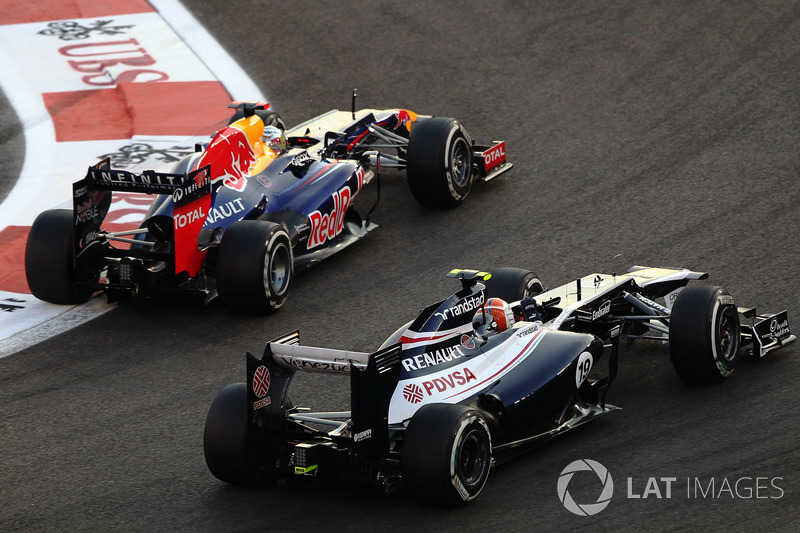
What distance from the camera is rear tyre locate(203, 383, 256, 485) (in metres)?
7.85

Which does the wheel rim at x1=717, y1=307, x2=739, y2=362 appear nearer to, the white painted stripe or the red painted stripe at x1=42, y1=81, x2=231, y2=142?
the red painted stripe at x1=42, y1=81, x2=231, y2=142

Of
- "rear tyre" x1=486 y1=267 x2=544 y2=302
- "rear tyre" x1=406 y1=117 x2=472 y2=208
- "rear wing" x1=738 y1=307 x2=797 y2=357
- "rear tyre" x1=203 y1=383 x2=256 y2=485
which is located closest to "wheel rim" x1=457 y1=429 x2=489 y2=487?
"rear tyre" x1=203 y1=383 x2=256 y2=485

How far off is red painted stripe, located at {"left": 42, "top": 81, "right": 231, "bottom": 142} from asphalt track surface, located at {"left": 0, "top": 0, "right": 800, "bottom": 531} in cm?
84

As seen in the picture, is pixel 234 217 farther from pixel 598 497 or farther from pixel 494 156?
pixel 598 497

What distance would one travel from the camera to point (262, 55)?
19.0 m

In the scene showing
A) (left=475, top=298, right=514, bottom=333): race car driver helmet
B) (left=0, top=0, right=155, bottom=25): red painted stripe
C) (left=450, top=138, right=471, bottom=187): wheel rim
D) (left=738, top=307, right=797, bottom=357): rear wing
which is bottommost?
(left=738, top=307, right=797, bottom=357): rear wing

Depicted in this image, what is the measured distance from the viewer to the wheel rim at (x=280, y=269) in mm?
11375

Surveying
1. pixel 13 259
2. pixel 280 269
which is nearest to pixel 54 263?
pixel 13 259

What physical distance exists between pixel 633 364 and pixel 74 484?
14.9 ft

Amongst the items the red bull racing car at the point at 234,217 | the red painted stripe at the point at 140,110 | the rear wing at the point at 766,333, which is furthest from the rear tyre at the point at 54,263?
the rear wing at the point at 766,333

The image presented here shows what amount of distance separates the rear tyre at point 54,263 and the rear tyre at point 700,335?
5674 mm

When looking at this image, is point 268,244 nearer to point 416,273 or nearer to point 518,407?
point 416,273

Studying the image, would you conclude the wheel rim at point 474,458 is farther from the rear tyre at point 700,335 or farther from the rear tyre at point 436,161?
the rear tyre at point 436,161

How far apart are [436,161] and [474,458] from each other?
6.22 meters
